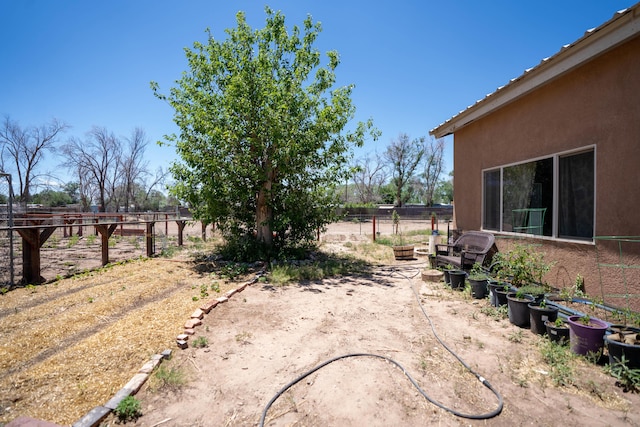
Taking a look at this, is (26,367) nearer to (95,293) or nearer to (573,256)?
(95,293)

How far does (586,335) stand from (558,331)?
12.9 inches

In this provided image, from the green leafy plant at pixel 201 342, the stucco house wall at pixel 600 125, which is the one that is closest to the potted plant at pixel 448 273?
the stucco house wall at pixel 600 125

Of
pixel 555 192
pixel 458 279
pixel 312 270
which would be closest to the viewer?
pixel 555 192

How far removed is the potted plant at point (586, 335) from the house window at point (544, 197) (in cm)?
165

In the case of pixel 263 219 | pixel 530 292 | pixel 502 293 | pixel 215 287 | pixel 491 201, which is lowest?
pixel 215 287

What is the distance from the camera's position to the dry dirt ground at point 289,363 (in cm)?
237

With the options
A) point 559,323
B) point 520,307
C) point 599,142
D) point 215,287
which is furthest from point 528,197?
point 215,287

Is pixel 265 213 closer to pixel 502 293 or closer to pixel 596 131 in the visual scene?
pixel 502 293

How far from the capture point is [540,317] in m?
3.63

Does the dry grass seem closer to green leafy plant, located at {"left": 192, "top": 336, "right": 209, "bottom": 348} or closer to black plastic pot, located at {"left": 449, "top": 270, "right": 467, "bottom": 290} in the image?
green leafy plant, located at {"left": 192, "top": 336, "right": 209, "bottom": 348}

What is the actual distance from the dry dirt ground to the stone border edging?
89mm

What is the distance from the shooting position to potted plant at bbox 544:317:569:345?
3334 mm

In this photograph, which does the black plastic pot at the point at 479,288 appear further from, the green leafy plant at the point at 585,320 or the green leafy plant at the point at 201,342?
the green leafy plant at the point at 201,342

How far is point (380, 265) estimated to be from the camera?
27.9 ft
